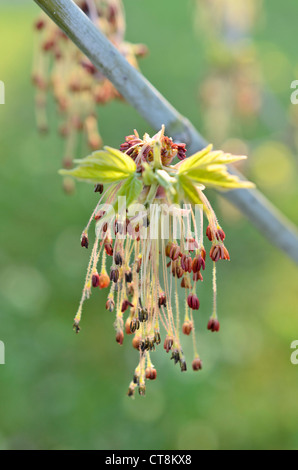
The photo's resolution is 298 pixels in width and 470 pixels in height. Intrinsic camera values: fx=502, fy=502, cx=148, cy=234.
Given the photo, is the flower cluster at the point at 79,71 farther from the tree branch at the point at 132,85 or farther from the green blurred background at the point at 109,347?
the green blurred background at the point at 109,347

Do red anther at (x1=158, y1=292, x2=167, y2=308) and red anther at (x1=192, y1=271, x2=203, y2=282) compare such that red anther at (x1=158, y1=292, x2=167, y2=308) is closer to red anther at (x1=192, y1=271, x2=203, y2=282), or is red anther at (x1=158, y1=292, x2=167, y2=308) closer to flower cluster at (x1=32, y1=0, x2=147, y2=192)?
red anther at (x1=192, y1=271, x2=203, y2=282)

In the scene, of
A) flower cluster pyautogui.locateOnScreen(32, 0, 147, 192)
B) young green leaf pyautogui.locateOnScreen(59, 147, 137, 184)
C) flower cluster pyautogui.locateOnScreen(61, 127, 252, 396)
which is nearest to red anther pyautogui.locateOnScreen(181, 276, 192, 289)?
flower cluster pyautogui.locateOnScreen(61, 127, 252, 396)

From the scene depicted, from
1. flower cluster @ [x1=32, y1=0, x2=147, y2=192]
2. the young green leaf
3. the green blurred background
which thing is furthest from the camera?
the green blurred background

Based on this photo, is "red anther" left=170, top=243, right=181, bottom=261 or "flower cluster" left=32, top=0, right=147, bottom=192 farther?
"flower cluster" left=32, top=0, right=147, bottom=192

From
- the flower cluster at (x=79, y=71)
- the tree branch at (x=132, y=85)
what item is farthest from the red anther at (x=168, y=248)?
the flower cluster at (x=79, y=71)

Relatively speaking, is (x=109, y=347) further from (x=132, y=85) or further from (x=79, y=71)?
(x=132, y=85)

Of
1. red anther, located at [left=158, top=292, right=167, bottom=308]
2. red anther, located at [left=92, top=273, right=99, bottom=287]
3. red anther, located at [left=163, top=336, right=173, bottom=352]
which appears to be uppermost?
red anther, located at [left=92, top=273, right=99, bottom=287]
